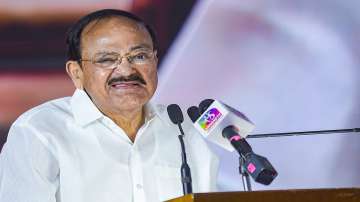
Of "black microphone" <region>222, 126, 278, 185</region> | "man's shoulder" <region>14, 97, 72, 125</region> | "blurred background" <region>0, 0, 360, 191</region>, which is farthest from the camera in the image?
"blurred background" <region>0, 0, 360, 191</region>

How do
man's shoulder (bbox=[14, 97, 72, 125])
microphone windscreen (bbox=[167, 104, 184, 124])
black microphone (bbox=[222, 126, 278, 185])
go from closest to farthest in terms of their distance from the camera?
black microphone (bbox=[222, 126, 278, 185]) < microphone windscreen (bbox=[167, 104, 184, 124]) < man's shoulder (bbox=[14, 97, 72, 125])

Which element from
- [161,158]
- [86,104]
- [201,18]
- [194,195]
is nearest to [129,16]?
[86,104]

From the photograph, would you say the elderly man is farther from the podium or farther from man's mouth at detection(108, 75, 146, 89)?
the podium

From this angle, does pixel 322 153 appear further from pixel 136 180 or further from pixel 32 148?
pixel 32 148

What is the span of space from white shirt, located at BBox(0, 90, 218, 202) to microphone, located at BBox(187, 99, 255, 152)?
16.9 inches

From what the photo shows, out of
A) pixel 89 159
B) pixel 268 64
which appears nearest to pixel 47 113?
pixel 89 159

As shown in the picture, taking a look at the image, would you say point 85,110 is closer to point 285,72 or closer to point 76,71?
point 76,71

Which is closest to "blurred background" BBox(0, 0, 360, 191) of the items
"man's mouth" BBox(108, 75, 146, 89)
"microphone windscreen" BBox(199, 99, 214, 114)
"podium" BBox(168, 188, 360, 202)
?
"man's mouth" BBox(108, 75, 146, 89)

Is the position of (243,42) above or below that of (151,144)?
above

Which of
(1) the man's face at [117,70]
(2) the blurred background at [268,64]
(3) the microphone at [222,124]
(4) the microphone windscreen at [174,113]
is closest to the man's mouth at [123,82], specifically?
(1) the man's face at [117,70]

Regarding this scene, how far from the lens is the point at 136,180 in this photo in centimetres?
254

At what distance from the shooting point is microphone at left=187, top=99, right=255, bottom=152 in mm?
2188

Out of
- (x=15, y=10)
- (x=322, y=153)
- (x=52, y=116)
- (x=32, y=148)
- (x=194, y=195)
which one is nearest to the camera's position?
A: (x=194, y=195)

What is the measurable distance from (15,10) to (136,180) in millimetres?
1110
